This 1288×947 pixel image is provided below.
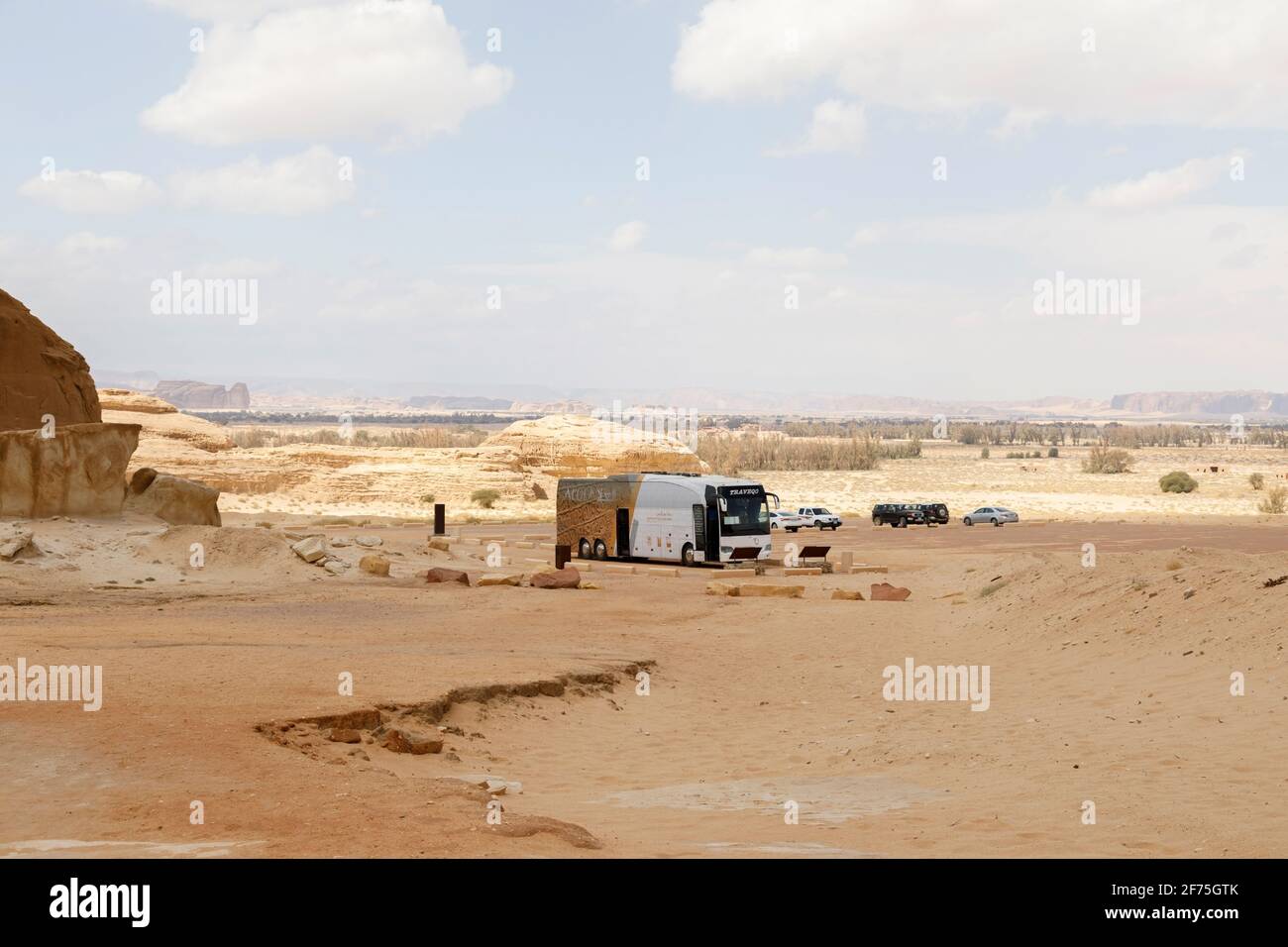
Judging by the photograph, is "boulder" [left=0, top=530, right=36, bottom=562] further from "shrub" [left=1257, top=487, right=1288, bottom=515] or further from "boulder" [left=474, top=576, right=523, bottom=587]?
"shrub" [left=1257, top=487, right=1288, bottom=515]

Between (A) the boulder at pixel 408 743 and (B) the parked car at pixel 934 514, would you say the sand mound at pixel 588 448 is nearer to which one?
(B) the parked car at pixel 934 514

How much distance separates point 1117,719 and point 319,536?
24487mm

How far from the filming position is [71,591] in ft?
87.0

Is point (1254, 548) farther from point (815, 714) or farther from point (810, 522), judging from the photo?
point (815, 714)

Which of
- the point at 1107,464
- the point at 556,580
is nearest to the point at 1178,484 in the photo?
the point at 1107,464

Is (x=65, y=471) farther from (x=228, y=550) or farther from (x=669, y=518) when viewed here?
(x=669, y=518)

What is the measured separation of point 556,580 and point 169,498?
437 inches

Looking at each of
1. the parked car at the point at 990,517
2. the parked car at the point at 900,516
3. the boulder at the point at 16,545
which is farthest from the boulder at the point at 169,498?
the parked car at the point at 990,517

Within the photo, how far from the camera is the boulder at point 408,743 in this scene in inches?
526

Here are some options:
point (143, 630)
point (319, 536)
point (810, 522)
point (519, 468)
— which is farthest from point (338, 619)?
→ point (519, 468)

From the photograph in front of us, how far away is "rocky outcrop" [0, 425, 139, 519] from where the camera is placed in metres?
30.0

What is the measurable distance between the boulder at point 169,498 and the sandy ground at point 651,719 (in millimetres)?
3560

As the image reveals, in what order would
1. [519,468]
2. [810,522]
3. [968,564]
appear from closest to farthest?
1. [968,564]
2. [810,522]
3. [519,468]

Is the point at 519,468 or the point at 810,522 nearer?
the point at 810,522
